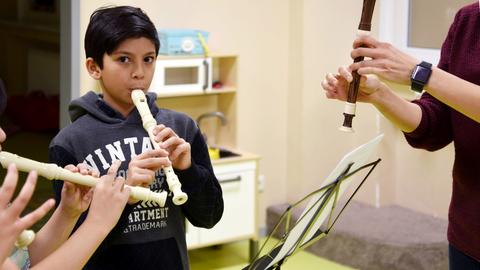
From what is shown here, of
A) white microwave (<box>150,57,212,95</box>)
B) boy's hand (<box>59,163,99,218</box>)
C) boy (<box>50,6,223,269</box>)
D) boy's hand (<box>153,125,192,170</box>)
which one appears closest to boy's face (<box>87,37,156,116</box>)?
→ boy (<box>50,6,223,269</box>)

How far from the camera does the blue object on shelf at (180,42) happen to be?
3.92 m

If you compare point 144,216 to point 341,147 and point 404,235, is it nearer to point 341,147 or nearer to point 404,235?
point 404,235

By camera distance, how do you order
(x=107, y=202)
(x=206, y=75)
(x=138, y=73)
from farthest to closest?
(x=206, y=75), (x=138, y=73), (x=107, y=202)

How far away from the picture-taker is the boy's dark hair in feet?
6.28

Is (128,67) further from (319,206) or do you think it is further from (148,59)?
(319,206)

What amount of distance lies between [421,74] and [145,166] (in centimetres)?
63

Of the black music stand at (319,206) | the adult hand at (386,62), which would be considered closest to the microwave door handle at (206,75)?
the adult hand at (386,62)

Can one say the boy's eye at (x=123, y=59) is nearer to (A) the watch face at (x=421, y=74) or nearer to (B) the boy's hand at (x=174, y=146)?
(B) the boy's hand at (x=174, y=146)

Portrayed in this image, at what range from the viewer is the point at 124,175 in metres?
1.90

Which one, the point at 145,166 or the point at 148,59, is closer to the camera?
the point at 145,166

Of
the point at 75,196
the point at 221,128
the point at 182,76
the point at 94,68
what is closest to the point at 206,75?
the point at 182,76

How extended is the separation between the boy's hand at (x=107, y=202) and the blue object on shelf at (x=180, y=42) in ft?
7.88

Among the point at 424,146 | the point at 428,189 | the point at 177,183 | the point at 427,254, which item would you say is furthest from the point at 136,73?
the point at 428,189

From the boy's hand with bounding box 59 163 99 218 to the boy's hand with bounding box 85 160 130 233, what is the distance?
8 centimetres
